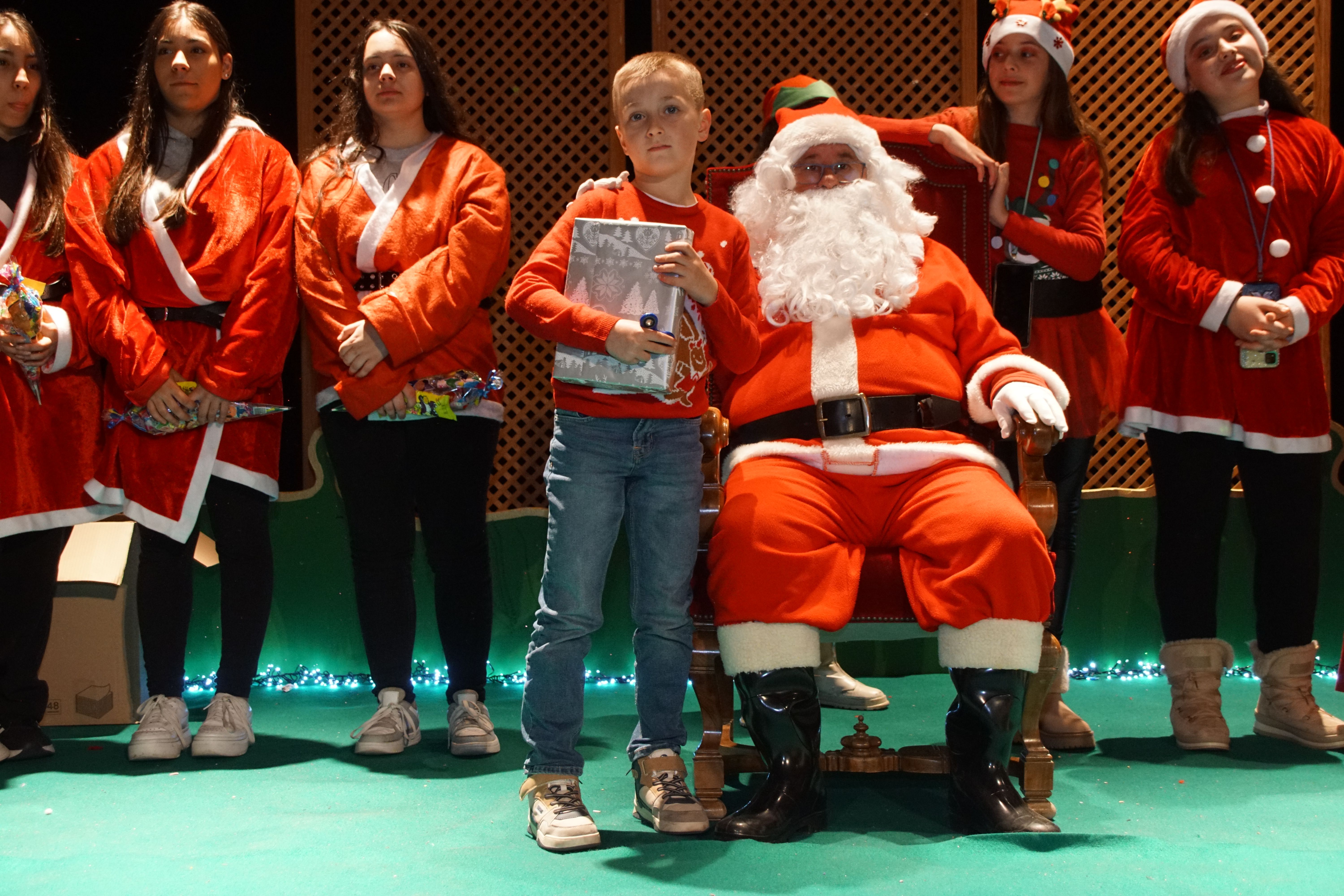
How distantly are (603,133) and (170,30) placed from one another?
1.95 m

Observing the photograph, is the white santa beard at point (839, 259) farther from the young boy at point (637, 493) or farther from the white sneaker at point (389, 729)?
the white sneaker at point (389, 729)

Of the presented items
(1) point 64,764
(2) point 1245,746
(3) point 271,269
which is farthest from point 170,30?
(2) point 1245,746

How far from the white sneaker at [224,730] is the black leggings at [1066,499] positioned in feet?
7.16

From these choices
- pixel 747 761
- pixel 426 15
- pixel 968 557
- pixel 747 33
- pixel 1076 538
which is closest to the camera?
pixel 968 557

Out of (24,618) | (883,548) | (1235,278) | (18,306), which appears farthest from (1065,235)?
(24,618)

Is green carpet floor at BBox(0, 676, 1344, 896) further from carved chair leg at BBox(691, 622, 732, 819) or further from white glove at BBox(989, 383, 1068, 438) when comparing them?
white glove at BBox(989, 383, 1068, 438)

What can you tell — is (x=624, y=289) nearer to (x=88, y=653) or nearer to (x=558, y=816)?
(x=558, y=816)

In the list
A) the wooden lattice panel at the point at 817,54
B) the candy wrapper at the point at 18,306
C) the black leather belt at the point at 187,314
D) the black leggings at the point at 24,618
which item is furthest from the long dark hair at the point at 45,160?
the wooden lattice panel at the point at 817,54

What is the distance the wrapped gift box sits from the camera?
2.39 meters

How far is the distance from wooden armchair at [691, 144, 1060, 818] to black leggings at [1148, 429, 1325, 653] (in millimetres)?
807

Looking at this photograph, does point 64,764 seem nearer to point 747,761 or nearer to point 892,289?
point 747,761

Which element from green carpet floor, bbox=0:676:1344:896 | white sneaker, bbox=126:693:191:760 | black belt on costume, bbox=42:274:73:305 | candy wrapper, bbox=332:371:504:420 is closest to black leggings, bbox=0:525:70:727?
green carpet floor, bbox=0:676:1344:896

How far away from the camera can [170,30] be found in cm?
313

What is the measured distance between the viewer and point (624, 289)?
2.41m
